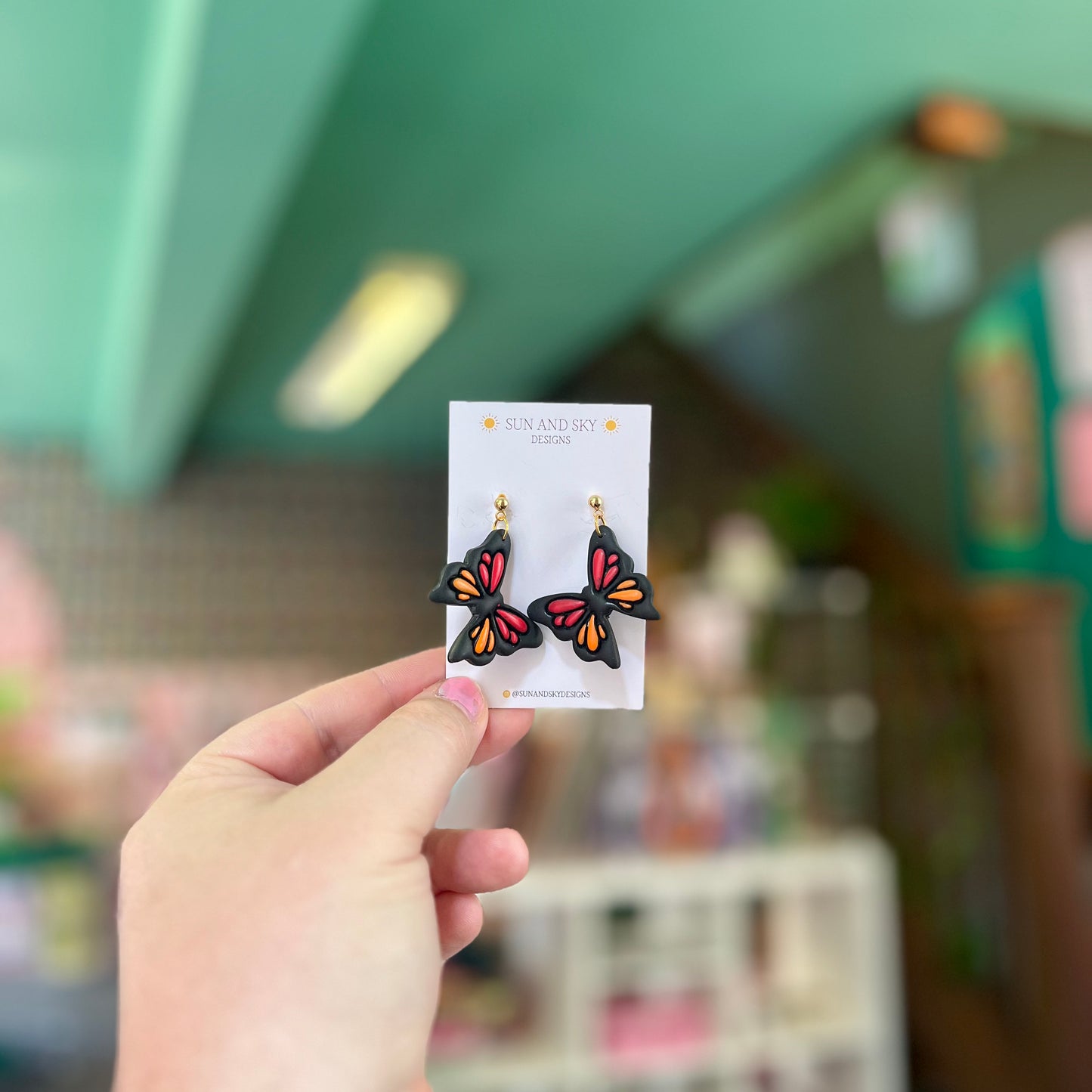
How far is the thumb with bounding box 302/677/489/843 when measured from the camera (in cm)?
29

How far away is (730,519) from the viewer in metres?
2.32

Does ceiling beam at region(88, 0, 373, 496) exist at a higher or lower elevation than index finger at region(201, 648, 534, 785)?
higher

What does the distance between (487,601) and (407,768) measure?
6 cm

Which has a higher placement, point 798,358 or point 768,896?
point 798,358

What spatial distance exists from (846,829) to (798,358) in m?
1.17

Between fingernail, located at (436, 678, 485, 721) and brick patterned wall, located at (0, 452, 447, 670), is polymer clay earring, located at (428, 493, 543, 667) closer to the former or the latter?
fingernail, located at (436, 678, 485, 721)

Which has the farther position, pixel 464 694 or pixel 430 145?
pixel 430 145

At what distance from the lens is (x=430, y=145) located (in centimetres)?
123

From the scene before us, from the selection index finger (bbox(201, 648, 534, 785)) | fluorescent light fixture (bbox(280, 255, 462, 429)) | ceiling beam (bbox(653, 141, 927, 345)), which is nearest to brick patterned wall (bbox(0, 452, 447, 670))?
fluorescent light fixture (bbox(280, 255, 462, 429))

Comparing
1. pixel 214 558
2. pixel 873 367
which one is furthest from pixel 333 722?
pixel 214 558

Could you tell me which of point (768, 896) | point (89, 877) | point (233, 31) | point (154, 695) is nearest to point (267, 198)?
point (233, 31)

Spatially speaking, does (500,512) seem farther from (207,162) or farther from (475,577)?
(207,162)

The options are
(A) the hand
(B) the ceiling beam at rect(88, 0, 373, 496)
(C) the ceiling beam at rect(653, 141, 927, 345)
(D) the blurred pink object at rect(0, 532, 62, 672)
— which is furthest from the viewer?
(D) the blurred pink object at rect(0, 532, 62, 672)

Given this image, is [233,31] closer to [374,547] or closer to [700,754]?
[700,754]
